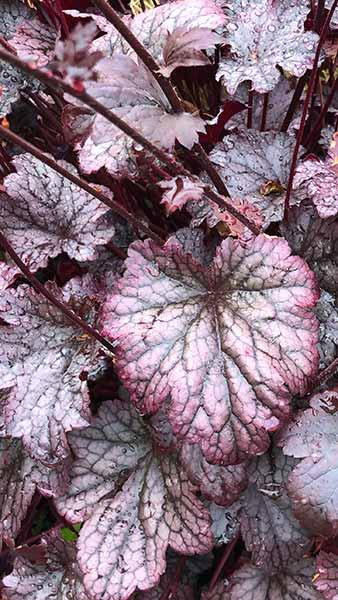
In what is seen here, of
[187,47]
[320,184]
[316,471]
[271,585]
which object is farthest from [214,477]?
[187,47]

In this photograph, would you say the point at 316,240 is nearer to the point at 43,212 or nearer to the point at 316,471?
the point at 316,471

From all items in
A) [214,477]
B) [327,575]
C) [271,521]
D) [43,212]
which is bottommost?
[327,575]

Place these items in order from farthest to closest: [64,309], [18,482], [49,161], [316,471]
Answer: [18,482] → [64,309] → [316,471] → [49,161]

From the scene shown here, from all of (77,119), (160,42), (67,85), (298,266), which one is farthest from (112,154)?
(67,85)

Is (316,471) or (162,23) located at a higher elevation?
(162,23)

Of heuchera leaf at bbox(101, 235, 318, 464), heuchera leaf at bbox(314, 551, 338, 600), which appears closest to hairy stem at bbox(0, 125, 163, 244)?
heuchera leaf at bbox(101, 235, 318, 464)

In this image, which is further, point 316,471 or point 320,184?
point 320,184

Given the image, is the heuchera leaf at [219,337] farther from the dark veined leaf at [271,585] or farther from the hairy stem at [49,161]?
the dark veined leaf at [271,585]

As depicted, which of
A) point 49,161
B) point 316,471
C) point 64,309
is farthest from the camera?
point 64,309

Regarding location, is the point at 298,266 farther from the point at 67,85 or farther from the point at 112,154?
the point at 67,85
